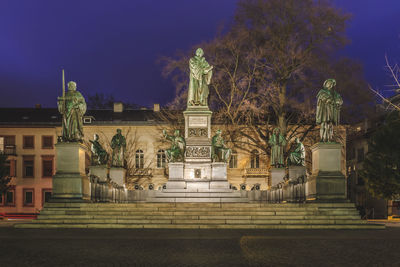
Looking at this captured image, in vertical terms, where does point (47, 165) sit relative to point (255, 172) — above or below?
above

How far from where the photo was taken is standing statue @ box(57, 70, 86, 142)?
1867cm

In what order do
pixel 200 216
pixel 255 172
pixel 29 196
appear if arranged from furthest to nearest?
pixel 29 196
pixel 255 172
pixel 200 216

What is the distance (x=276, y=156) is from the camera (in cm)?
2498

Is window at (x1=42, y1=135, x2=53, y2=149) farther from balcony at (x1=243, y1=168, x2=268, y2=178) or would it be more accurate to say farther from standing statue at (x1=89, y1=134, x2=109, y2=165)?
standing statue at (x1=89, y1=134, x2=109, y2=165)

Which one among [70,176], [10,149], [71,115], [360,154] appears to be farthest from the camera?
[360,154]

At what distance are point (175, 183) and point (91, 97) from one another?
1715 inches

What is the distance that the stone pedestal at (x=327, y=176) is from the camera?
18.1m

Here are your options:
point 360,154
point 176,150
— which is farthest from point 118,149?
point 360,154

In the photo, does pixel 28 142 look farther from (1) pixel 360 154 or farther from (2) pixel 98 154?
(1) pixel 360 154

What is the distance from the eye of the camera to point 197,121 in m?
23.5

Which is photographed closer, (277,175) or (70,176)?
(70,176)

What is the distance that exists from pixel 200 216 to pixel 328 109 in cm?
694

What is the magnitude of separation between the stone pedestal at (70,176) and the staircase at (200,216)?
0.97 metres
